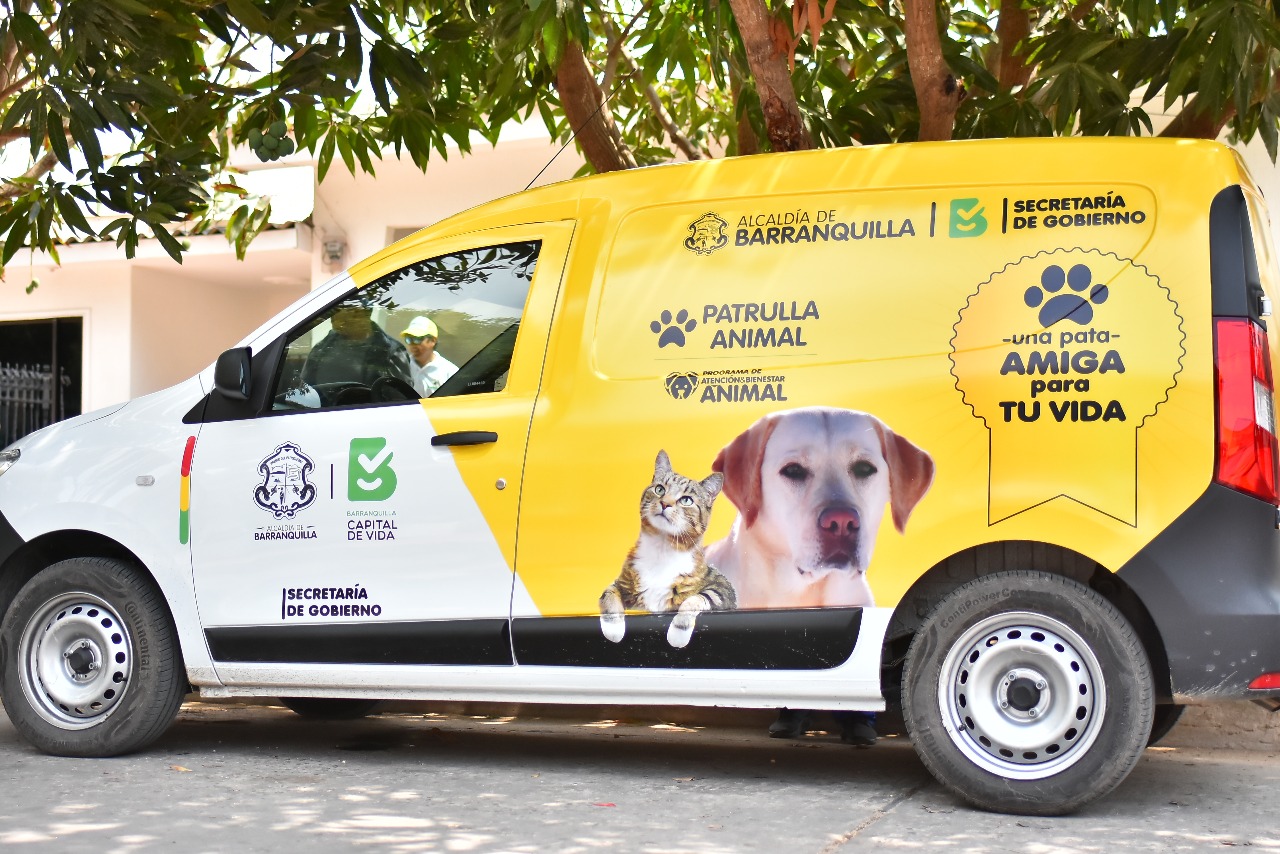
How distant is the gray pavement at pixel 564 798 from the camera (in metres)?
4.02

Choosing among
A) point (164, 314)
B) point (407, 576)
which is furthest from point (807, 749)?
point (164, 314)

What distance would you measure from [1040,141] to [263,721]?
4.30 meters

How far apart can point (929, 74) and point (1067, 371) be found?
78.9 inches

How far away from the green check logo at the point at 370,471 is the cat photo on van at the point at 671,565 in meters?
0.88

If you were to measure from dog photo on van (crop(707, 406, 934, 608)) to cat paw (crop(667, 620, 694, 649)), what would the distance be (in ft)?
0.68

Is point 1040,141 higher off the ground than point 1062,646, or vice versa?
point 1040,141

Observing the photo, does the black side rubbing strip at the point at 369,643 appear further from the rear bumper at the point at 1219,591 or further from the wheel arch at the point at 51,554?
the rear bumper at the point at 1219,591

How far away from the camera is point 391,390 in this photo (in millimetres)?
5078

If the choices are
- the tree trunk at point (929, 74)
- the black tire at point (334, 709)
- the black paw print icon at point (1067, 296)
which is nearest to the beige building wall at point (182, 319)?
the black tire at point (334, 709)

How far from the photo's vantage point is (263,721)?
6.55 meters

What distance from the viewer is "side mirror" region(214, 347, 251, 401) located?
5.11 m

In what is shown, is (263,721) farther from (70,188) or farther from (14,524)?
(70,188)

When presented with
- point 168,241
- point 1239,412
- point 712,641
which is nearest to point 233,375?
point 168,241

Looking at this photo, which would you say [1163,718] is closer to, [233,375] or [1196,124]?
[1196,124]
